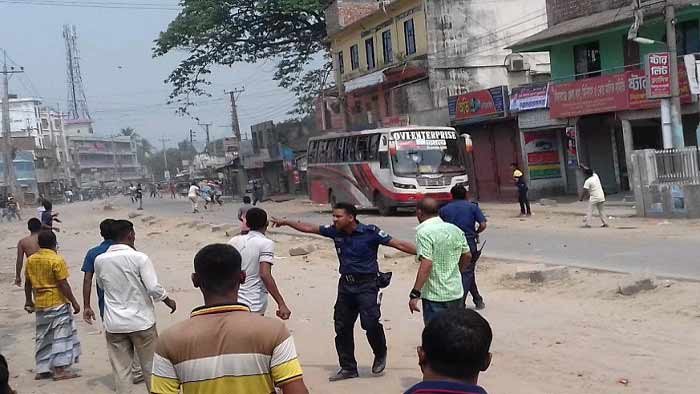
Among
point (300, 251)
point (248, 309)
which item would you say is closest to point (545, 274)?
point (300, 251)

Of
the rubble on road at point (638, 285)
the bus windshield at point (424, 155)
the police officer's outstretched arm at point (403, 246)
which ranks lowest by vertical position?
the rubble on road at point (638, 285)

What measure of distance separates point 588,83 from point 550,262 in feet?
46.0

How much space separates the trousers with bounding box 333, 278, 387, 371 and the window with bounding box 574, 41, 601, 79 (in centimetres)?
2308

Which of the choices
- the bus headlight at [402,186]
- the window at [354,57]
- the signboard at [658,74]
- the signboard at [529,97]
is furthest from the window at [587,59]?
the window at [354,57]

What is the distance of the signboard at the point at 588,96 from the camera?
25.9 metres

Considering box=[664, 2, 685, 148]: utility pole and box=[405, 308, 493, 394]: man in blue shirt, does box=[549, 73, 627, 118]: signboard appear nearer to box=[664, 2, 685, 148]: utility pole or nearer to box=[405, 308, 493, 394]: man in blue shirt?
box=[664, 2, 685, 148]: utility pole

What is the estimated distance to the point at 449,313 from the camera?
3.07 m

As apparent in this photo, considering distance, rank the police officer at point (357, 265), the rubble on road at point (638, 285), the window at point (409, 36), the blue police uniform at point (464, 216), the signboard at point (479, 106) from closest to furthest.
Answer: the police officer at point (357, 265)
the blue police uniform at point (464, 216)
the rubble on road at point (638, 285)
the signboard at point (479, 106)
the window at point (409, 36)

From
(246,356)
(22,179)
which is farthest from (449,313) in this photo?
(22,179)

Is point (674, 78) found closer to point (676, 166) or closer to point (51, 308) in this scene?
point (676, 166)

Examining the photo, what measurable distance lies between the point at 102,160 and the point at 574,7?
383 ft

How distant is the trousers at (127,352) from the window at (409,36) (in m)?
34.1

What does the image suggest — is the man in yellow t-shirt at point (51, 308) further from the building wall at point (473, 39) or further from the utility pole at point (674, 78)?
the building wall at point (473, 39)

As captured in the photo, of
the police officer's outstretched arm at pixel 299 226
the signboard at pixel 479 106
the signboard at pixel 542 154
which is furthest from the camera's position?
the signboard at pixel 479 106
